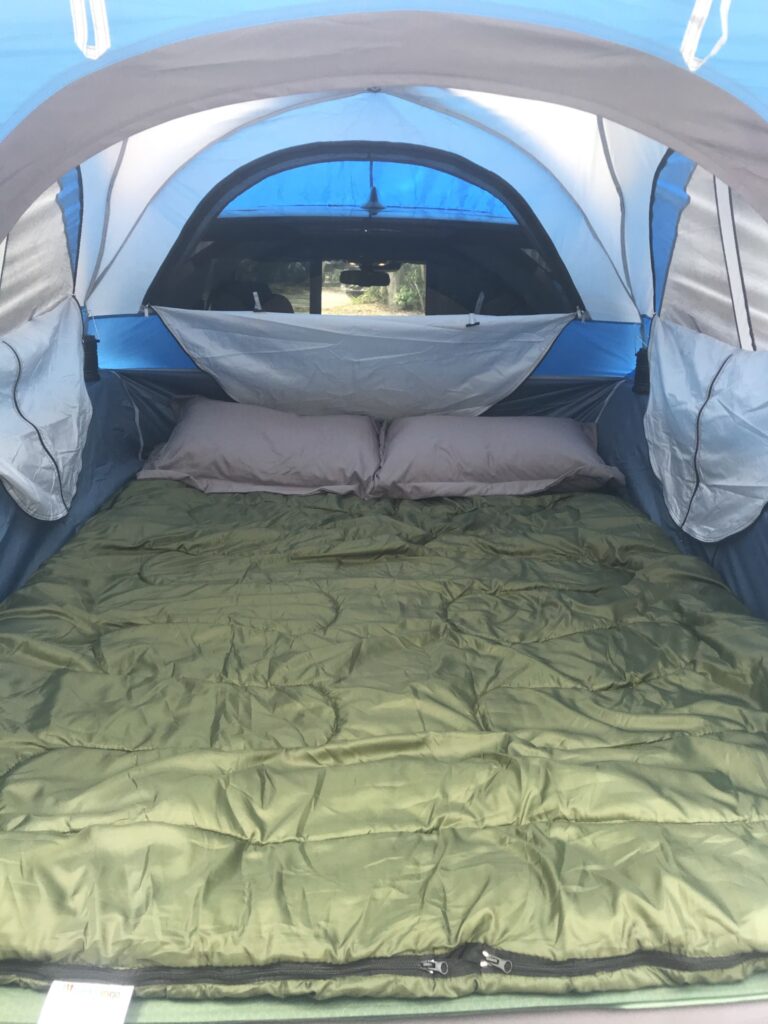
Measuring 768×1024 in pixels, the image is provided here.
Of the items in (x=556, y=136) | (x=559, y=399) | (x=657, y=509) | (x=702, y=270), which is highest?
(x=556, y=136)

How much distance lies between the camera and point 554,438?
255 cm

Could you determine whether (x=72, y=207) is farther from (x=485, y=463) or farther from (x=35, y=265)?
(x=485, y=463)

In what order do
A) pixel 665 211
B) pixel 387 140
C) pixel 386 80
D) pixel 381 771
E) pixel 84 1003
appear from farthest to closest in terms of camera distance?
pixel 387 140 < pixel 665 211 < pixel 386 80 < pixel 381 771 < pixel 84 1003

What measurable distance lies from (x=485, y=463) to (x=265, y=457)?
676 mm

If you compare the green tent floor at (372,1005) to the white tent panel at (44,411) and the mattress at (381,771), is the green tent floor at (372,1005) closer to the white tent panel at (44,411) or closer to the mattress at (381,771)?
the mattress at (381,771)

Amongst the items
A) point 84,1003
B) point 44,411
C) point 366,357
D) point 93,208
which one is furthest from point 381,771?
point 93,208

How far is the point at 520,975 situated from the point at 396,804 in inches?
11.5

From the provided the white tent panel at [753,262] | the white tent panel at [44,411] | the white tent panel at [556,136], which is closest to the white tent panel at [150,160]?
the white tent panel at [44,411]

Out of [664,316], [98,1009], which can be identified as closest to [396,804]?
[98,1009]

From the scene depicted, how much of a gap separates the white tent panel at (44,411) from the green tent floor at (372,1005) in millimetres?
1288

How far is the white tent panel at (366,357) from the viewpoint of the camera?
2721 millimetres

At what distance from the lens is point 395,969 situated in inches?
37.6

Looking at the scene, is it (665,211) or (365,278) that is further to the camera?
(365,278)

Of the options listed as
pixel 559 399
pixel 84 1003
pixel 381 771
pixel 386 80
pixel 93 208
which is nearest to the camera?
pixel 84 1003
